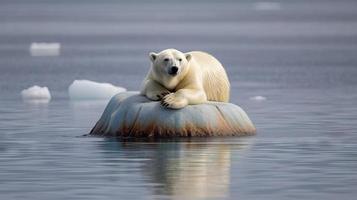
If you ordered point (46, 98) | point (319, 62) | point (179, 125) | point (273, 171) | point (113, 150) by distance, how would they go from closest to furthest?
point (273, 171)
point (113, 150)
point (179, 125)
point (46, 98)
point (319, 62)

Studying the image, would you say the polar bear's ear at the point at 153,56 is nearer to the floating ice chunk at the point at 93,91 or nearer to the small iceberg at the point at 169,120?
the small iceberg at the point at 169,120

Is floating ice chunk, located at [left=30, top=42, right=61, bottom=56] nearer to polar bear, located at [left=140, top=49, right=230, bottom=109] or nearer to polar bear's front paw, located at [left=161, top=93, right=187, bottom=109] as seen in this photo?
polar bear, located at [left=140, top=49, right=230, bottom=109]

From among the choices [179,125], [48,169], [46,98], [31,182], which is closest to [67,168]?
[48,169]

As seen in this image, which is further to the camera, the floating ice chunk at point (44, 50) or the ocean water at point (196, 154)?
the floating ice chunk at point (44, 50)

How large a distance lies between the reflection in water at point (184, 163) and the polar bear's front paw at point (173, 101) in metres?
0.47

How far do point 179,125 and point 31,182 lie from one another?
195 inches

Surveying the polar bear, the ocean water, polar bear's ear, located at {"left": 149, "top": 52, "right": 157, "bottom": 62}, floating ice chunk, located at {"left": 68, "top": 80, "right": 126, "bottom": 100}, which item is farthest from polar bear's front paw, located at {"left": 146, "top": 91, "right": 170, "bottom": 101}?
floating ice chunk, located at {"left": 68, "top": 80, "right": 126, "bottom": 100}

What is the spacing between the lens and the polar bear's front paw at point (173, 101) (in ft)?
72.9

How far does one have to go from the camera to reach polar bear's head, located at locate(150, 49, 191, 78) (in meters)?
22.6

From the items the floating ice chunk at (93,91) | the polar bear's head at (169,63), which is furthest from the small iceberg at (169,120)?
the floating ice chunk at (93,91)

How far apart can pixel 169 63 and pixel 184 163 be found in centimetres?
342

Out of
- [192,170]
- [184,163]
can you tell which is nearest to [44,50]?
[184,163]

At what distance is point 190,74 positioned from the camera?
75.4ft

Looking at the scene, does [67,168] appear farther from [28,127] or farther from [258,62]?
[258,62]
